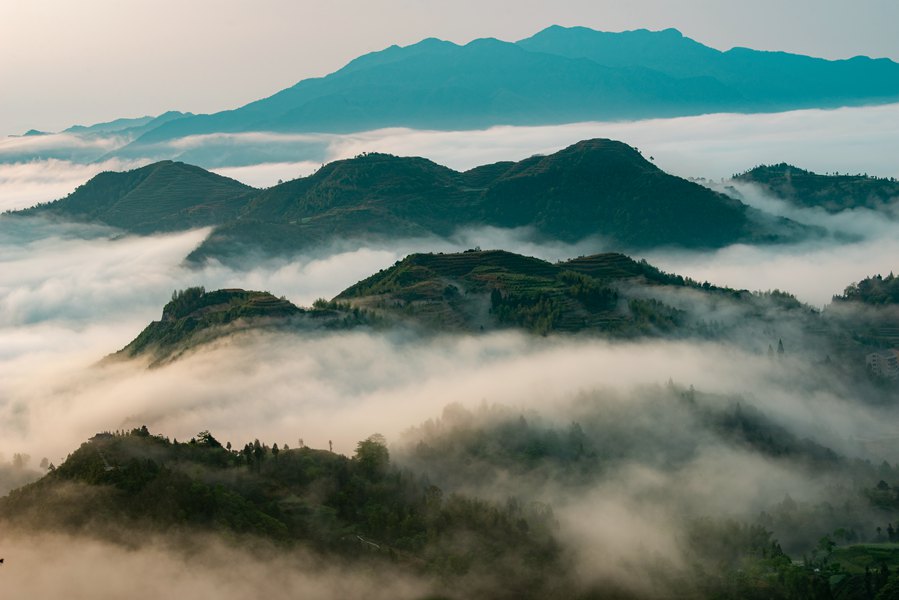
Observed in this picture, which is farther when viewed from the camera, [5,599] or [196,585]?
[196,585]

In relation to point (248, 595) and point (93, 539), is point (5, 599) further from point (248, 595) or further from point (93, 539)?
point (248, 595)

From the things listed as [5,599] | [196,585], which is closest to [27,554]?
[5,599]

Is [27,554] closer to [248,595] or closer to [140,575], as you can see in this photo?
[140,575]

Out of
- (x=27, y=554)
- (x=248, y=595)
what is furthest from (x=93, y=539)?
(x=248, y=595)

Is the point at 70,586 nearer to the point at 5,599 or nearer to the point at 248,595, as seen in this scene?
the point at 5,599

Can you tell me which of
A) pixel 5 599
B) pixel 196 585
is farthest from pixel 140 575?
pixel 5 599

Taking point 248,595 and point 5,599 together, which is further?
point 248,595
